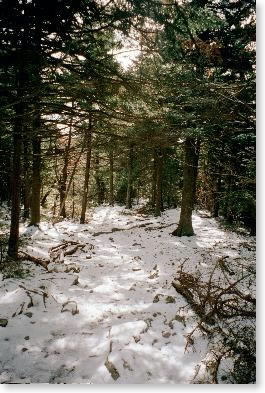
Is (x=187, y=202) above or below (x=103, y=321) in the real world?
above

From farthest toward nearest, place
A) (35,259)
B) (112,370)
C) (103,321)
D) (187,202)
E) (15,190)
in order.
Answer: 1. (187,202)
2. (35,259)
3. (15,190)
4. (103,321)
5. (112,370)

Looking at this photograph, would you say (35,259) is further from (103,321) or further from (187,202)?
(187,202)

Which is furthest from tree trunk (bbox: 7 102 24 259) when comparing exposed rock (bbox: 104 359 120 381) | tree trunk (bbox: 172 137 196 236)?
tree trunk (bbox: 172 137 196 236)

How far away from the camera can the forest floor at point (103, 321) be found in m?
3.65

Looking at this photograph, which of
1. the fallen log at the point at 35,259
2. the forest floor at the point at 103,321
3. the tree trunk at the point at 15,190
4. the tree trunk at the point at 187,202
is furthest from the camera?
the tree trunk at the point at 187,202

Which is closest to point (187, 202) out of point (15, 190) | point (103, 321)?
point (15, 190)

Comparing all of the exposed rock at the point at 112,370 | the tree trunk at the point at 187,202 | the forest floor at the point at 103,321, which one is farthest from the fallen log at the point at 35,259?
the tree trunk at the point at 187,202

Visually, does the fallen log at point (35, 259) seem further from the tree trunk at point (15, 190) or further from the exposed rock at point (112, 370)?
the exposed rock at point (112, 370)

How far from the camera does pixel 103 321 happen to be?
4.83m

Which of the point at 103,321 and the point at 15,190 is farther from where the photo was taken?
the point at 15,190

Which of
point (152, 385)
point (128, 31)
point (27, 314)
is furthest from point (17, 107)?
point (152, 385)

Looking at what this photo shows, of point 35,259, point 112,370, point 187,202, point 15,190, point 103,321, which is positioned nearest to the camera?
point 112,370

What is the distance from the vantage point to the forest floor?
12.0ft

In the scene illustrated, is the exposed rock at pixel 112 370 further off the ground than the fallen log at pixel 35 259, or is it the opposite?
the fallen log at pixel 35 259
